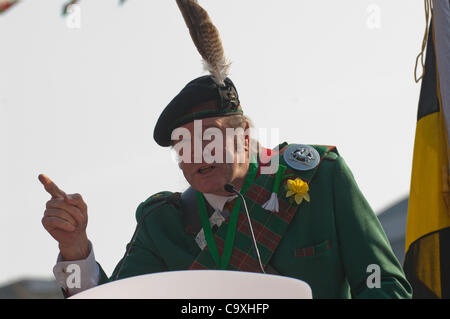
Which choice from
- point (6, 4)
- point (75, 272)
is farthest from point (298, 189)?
point (6, 4)

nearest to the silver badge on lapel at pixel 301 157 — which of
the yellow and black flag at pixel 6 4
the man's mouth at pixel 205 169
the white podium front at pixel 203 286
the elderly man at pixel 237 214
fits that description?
the elderly man at pixel 237 214

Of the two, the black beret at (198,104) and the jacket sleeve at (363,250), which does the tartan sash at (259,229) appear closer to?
the jacket sleeve at (363,250)

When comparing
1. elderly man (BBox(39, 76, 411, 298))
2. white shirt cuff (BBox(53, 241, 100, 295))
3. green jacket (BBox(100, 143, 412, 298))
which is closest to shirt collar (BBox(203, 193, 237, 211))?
elderly man (BBox(39, 76, 411, 298))

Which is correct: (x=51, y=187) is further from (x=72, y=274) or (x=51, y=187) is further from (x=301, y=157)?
(x=301, y=157)

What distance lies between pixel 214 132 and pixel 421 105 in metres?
0.84

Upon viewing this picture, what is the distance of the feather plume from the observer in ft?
9.73

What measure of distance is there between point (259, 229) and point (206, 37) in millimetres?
781

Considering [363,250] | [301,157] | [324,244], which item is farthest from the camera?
[301,157]

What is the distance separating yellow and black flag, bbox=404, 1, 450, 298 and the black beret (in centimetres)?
75

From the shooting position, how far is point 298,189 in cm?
292

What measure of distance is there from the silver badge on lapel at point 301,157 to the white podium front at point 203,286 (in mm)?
1462

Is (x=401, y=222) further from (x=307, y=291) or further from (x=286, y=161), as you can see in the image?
(x=307, y=291)

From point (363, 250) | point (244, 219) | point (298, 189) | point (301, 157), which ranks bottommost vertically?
point (363, 250)

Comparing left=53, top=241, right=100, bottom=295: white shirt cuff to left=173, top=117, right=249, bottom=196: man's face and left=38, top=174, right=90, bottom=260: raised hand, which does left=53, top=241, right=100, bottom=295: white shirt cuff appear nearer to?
left=38, top=174, right=90, bottom=260: raised hand
